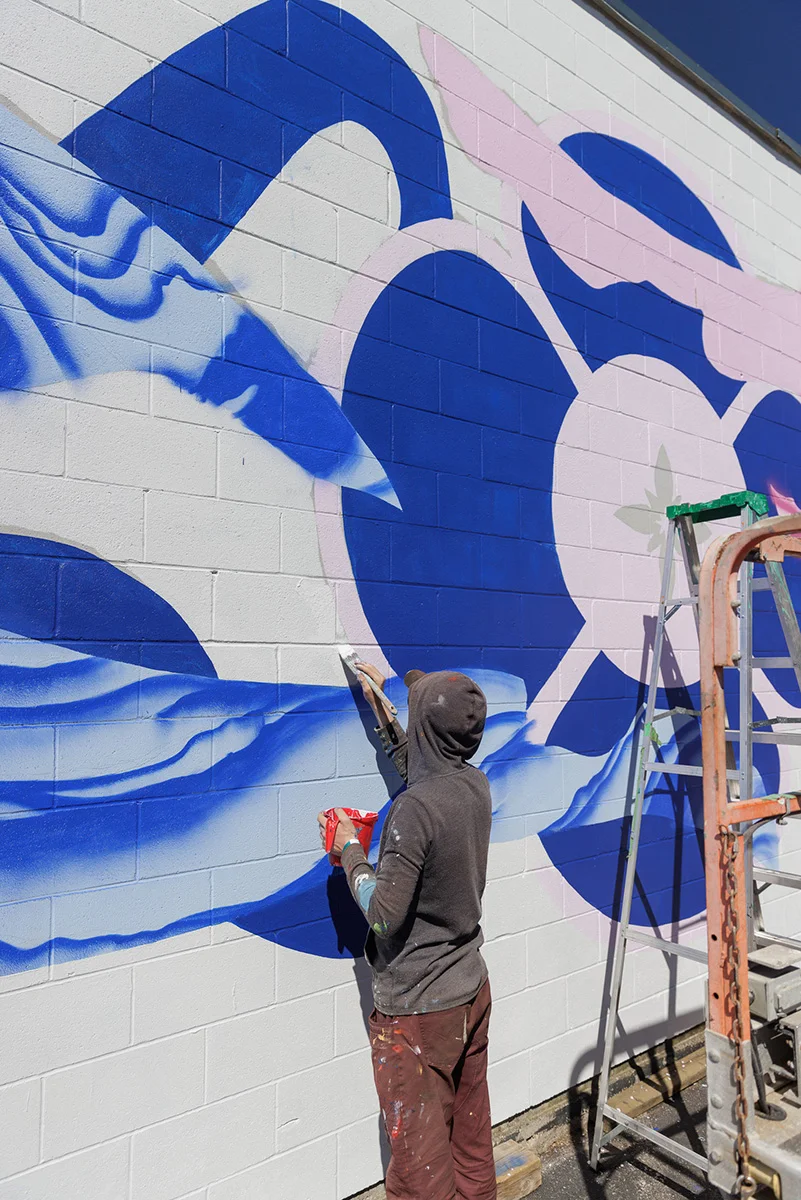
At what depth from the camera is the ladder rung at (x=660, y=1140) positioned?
298 centimetres

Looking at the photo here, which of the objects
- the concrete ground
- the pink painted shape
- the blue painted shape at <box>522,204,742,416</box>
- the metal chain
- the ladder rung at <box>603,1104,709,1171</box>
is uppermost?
the pink painted shape

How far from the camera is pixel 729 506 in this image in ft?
12.3

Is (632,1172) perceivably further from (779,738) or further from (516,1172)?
(779,738)

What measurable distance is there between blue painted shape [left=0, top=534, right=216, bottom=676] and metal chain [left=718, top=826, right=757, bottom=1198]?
5.19 feet

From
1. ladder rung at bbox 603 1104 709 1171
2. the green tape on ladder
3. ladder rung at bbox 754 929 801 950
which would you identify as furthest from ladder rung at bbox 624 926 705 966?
the green tape on ladder

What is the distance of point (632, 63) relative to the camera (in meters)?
4.48

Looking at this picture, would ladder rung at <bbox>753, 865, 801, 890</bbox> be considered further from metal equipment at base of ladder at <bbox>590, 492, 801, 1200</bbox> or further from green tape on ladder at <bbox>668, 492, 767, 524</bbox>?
green tape on ladder at <bbox>668, 492, 767, 524</bbox>

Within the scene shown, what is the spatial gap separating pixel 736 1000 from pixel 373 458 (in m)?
2.06

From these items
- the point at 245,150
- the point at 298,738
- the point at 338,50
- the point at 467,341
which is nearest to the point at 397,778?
the point at 298,738

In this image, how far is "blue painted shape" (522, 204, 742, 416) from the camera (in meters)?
3.97

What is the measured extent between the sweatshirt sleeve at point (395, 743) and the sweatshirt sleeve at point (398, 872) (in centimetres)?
58

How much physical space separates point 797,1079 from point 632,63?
4540mm

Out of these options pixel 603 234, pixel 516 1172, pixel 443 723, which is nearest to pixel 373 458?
pixel 443 723

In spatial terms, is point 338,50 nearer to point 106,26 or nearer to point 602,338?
→ point 106,26
